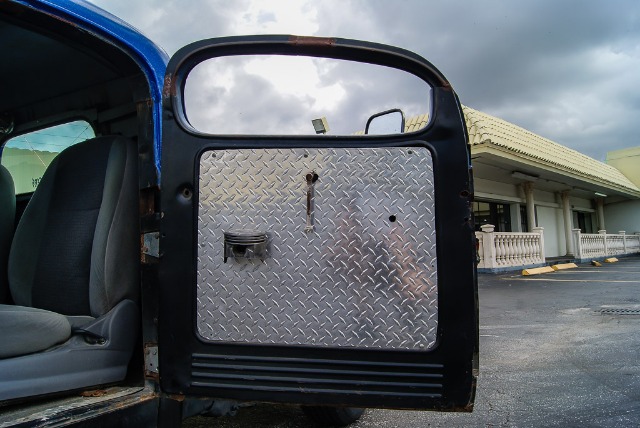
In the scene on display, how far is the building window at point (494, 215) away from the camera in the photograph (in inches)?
688

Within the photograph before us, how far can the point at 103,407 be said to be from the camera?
5.94 ft

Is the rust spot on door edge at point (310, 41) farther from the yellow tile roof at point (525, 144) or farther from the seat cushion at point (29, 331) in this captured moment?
the yellow tile roof at point (525, 144)

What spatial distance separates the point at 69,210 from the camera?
2494 mm

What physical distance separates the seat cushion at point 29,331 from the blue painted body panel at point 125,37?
0.75m

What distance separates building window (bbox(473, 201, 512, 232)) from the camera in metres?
17.5

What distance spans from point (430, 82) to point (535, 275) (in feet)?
43.5

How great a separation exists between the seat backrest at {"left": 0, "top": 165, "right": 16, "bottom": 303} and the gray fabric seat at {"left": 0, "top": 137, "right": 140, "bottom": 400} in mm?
187

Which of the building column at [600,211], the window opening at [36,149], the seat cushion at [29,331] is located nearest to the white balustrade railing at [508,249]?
the window opening at [36,149]

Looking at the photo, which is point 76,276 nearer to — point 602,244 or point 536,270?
point 536,270

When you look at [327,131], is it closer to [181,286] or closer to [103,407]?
[181,286]

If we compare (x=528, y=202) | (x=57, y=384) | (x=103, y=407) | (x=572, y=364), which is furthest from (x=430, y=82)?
(x=528, y=202)

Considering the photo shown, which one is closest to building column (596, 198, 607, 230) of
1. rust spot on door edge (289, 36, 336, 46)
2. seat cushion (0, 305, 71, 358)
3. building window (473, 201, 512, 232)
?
building window (473, 201, 512, 232)

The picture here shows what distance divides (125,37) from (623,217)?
1235 inches

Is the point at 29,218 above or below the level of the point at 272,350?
above
